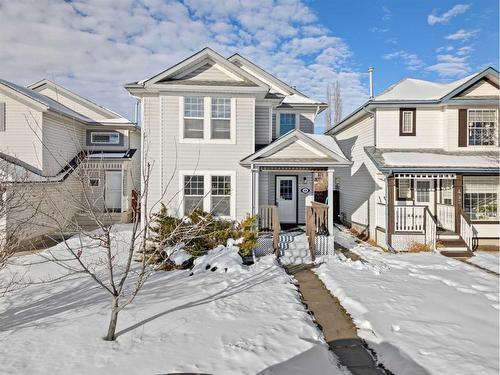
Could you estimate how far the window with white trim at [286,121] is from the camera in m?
14.9

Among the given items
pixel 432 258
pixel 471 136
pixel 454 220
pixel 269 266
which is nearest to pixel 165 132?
pixel 269 266

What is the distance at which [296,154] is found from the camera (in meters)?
11.3

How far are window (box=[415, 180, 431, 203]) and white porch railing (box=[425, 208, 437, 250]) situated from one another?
1.71 metres

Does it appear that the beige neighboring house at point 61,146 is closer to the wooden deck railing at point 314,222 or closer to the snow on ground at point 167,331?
the snow on ground at point 167,331

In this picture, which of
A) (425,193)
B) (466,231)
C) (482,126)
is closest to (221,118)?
(425,193)

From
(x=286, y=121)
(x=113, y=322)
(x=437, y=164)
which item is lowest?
(x=113, y=322)

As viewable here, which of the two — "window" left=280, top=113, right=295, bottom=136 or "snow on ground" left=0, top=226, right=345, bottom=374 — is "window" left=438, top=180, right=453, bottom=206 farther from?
"snow on ground" left=0, top=226, right=345, bottom=374

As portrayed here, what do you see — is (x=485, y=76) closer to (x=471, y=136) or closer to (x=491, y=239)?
(x=471, y=136)

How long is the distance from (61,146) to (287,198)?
40.7 ft

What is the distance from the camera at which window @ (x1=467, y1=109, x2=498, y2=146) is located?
13.2 m

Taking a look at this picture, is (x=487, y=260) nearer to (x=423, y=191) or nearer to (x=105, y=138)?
(x=423, y=191)

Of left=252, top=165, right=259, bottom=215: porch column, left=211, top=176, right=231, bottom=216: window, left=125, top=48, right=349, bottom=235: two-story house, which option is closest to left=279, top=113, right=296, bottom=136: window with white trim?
left=125, top=48, right=349, bottom=235: two-story house

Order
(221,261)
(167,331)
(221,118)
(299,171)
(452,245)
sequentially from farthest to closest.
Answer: (452,245) → (221,118) → (299,171) → (221,261) → (167,331)

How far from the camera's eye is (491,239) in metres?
12.8
